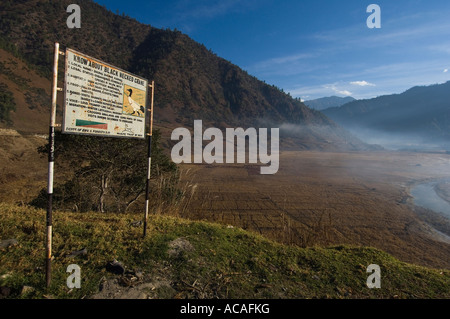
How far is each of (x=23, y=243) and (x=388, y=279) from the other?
6.36 m

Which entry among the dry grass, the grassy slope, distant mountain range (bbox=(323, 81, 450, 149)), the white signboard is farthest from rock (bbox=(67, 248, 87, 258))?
distant mountain range (bbox=(323, 81, 450, 149))

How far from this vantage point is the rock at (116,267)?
3.41 meters

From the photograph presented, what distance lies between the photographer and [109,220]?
18.2 ft

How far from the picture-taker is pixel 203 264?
3951 mm

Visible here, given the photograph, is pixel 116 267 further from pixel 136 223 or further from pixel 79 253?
pixel 136 223

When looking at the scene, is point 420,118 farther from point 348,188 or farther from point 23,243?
point 23,243

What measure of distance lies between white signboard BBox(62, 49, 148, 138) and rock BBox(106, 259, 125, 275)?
2.02m

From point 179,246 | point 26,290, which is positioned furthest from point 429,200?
point 26,290

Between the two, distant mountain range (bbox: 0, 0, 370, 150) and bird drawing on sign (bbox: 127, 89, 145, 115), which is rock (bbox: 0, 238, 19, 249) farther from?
distant mountain range (bbox: 0, 0, 370, 150)

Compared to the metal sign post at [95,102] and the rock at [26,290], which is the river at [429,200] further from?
the rock at [26,290]

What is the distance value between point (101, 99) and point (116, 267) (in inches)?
101

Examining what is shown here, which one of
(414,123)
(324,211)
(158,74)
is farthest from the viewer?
(414,123)

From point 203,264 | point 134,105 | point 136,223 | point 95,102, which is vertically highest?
point 134,105

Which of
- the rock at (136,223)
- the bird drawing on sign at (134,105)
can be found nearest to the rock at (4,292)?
the rock at (136,223)
